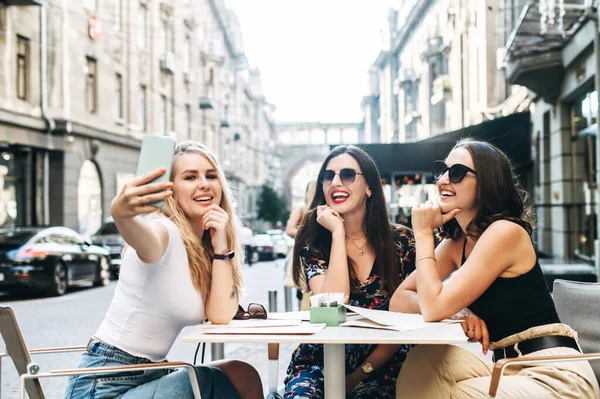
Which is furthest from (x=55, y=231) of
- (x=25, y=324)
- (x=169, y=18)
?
(x=169, y=18)

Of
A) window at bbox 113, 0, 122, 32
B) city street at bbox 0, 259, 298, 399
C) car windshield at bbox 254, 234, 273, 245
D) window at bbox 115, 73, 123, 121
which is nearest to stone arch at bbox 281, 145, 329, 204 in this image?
car windshield at bbox 254, 234, 273, 245

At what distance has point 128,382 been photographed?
9.61 ft

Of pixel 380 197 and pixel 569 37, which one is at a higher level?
pixel 569 37

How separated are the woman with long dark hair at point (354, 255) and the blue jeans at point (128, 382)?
564 mm

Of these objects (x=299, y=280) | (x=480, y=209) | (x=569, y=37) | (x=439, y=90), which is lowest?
(x=299, y=280)

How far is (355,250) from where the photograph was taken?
13.4 ft

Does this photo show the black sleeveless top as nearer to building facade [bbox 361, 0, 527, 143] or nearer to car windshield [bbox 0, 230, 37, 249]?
car windshield [bbox 0, 230, 37, 249]

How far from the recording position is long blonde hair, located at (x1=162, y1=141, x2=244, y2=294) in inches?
128

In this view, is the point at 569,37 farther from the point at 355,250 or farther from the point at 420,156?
the point at 355,250

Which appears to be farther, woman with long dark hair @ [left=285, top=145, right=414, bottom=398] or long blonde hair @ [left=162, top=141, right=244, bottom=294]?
woman with long dark hair @ [left=285, top=145, right=414, bottom=398]

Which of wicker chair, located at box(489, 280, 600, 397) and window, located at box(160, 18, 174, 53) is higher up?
window, located at box(160, 18, 174, 53)

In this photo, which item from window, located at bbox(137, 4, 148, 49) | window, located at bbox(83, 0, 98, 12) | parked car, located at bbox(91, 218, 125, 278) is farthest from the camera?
window, located at bbox(137, 4, 148, 49)

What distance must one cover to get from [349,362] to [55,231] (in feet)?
45.0

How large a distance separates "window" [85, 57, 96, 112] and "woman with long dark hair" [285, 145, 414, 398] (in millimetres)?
24083
